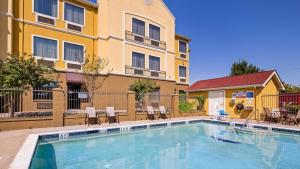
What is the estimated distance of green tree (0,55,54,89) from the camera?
1208 centimetres

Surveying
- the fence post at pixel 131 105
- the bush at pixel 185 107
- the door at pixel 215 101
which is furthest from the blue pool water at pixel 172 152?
the door at pixel 215 101

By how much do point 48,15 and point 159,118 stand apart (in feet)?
46.8

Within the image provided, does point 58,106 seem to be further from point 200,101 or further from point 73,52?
point 200,101

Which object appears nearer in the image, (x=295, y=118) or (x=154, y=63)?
(x=295, y=118)

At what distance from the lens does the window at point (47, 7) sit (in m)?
18.1

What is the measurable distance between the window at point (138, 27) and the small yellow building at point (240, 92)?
10.1m

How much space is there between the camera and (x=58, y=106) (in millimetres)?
12602

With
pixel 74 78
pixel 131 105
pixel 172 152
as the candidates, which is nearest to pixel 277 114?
pixel 172 152

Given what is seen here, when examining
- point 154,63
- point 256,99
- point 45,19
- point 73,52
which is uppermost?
point 45,19

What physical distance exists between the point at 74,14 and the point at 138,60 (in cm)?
836

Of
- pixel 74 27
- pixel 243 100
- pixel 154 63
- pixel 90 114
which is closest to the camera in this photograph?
pixel 90 114

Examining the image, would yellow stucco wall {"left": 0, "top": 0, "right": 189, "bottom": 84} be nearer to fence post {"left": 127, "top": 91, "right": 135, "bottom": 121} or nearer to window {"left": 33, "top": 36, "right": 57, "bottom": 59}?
window {"left": 33, "top": 36, "right": 57, "bottom": 59}

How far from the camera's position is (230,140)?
1191cm

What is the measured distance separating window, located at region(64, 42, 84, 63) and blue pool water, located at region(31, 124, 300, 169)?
11.1 m
